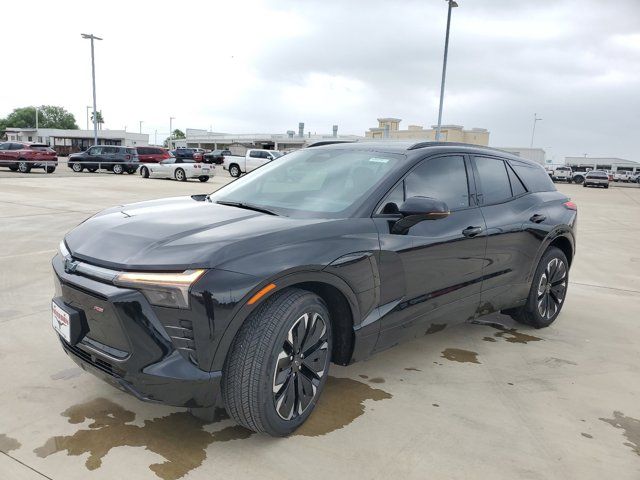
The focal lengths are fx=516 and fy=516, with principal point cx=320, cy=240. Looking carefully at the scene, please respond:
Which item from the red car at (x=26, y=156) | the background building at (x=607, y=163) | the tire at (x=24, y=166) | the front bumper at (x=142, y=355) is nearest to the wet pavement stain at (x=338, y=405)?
the front bumper at (x=142, y=355)

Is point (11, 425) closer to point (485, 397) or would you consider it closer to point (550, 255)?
point (485, 397)

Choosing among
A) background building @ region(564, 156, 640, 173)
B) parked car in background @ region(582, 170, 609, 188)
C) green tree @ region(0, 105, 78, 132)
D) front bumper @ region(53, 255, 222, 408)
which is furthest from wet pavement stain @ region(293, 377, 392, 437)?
green tree @ region(0, 105, 78, 132)

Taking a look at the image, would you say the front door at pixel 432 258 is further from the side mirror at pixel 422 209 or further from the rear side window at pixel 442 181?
the side mirror at pixel 422 209

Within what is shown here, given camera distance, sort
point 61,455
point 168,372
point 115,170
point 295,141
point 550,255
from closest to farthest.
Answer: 1. point 168,372
2. point 61,455
3. point 550,255
4. point 115,170
5. point 295,141

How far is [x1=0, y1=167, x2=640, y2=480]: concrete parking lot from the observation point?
2594mm

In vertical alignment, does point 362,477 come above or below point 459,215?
below

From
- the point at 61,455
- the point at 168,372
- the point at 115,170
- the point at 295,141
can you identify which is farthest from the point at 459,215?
the point at 295,141

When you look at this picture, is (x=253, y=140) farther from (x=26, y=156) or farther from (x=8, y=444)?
(x=8, y=444)

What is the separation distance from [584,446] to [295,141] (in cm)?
7436

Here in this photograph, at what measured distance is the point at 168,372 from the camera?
2.40 metres

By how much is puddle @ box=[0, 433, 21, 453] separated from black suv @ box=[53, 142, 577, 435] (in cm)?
50

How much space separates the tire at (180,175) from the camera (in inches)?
987

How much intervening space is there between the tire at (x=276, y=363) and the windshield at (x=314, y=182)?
2.31ft

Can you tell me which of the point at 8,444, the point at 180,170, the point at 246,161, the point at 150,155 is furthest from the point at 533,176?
the point at 150,155
